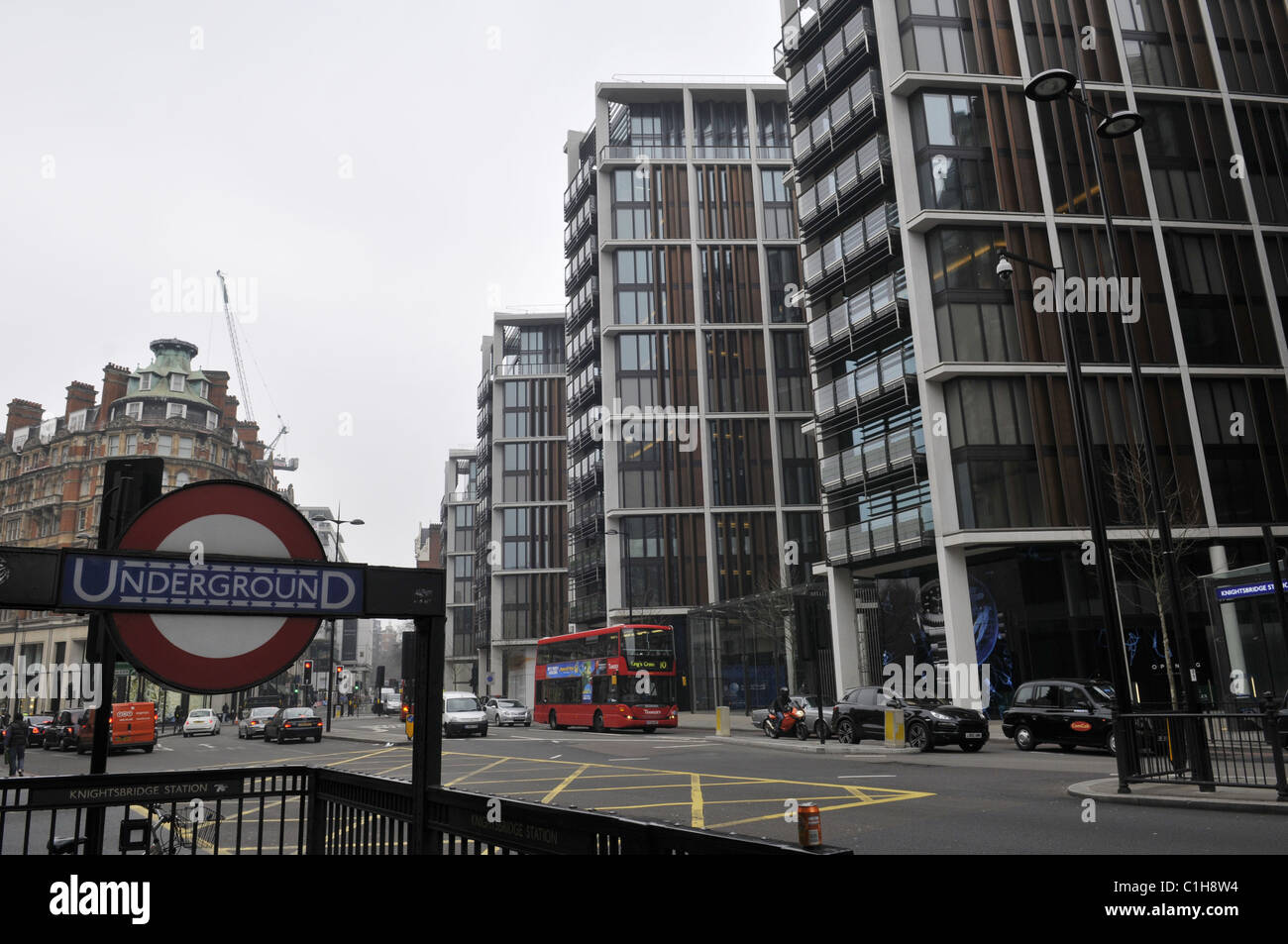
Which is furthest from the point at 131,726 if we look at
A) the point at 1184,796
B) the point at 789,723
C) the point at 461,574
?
the point at 461,574

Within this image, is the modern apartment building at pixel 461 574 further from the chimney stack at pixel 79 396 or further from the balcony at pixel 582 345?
the chimney stack at pixel 79 396

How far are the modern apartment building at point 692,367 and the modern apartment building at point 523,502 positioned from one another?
15771mm

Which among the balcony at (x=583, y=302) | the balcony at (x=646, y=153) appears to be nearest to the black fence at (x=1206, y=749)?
the balcony at (x=583, y=302)

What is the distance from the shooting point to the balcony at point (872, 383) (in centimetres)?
3562

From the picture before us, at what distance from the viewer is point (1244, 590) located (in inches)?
865

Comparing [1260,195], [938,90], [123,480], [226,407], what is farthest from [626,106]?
[123,480]

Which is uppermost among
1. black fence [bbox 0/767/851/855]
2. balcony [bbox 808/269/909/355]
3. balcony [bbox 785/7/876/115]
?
balcony [bbox 785/7/876/115]

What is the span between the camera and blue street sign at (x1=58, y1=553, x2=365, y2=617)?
2.59m

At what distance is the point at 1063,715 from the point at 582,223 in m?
55.5

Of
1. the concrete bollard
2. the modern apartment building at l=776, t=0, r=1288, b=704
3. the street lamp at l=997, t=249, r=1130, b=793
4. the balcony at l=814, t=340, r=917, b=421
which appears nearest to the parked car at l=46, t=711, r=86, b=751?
the concrete bollard

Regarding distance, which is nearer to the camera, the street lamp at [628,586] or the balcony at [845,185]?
the balcony at [845,185]

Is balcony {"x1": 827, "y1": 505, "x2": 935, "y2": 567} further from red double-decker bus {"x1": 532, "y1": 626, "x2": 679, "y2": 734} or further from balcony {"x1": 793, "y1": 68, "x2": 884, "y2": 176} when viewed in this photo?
balcony {"x1": 793, "y1": 68, "x2": 884, "y2": 176}

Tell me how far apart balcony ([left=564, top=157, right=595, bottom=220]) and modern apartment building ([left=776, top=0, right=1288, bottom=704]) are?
2926 centimetres
